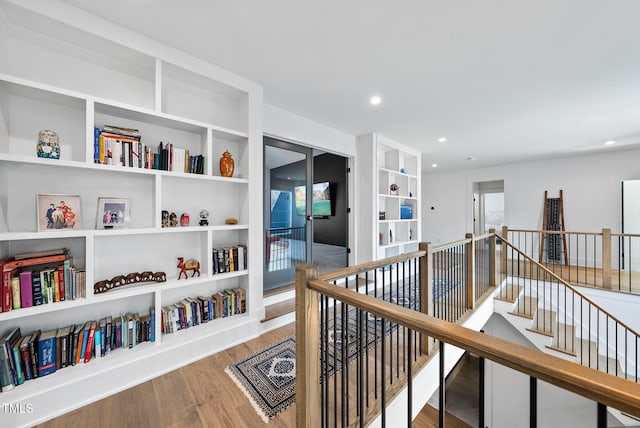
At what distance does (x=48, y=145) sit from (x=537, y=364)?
2679mm

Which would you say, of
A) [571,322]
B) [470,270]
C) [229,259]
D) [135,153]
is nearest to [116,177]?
[135,153]

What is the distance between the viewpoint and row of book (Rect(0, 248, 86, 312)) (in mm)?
1492

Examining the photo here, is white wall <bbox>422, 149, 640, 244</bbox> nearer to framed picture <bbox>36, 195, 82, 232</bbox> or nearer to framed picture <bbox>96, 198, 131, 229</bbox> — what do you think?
framed picture <bbox>96, 198, 131, 229</bbox>

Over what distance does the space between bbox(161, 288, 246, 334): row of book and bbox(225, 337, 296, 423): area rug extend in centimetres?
51

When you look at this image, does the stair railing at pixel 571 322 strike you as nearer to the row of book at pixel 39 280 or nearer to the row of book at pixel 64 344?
the row of book at pixel 64 344

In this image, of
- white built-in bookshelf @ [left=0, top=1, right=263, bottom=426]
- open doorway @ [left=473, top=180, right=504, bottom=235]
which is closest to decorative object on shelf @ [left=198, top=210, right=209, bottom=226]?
white built-in bookshelf @ [left=0, top=1, right=263, bottom=426]

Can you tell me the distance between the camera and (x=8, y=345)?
149 centimetres

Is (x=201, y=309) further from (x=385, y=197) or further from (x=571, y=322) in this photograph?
(x=571, y=322)

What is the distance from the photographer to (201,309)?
2.31 m

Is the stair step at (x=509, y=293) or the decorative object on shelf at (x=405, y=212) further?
the decorative object on shelf at (x=405, y=212)

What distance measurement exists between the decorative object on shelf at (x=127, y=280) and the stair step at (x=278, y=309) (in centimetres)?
110

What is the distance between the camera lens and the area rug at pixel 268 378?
5.46 ft

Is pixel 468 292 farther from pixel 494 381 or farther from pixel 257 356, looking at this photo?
pixel 494 381

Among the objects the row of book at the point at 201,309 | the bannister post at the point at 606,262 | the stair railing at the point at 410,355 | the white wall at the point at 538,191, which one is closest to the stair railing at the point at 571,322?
the bannister post at the point at 606,262
